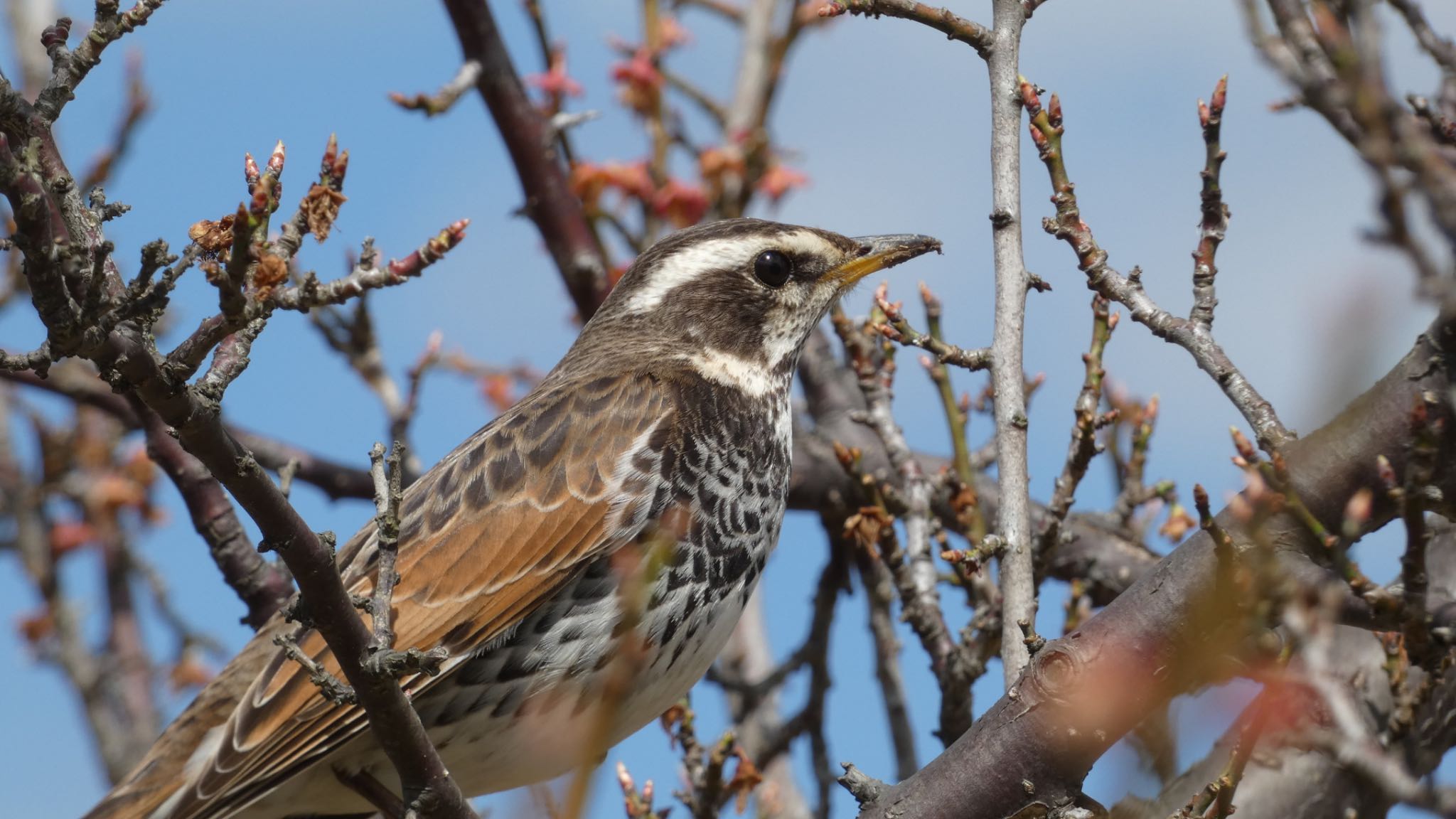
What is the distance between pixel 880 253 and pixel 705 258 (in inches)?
27.7

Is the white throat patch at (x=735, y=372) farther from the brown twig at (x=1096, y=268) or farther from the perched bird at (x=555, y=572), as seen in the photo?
the brown twig at (x=1096, y=268)

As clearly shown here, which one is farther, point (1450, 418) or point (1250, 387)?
point (1250, 387)

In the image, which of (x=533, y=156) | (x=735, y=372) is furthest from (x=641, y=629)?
(x=533, y=156)

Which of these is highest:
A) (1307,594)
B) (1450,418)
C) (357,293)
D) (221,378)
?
(357,293)

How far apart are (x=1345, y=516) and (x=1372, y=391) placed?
0.92 ft

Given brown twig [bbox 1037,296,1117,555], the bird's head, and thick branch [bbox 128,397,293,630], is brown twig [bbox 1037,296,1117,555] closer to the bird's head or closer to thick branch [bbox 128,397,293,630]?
the bird's head

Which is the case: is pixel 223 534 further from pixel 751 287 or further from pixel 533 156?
pixel 533 156

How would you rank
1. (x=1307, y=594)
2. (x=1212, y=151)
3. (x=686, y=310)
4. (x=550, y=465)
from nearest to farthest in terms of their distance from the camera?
(x=1307, y=594) < (x=1212, y=151) < (x=550, y=465) < (x=686, y=310)

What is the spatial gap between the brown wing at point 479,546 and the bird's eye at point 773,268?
0.73 metres

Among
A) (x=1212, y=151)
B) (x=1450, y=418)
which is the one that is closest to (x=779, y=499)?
(x=1212, y=151)

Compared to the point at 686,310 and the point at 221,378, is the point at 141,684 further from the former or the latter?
the point at 221,378

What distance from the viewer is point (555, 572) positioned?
507 cm

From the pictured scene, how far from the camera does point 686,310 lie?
618 centimetres

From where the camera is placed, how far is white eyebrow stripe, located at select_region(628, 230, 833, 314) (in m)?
6.08
